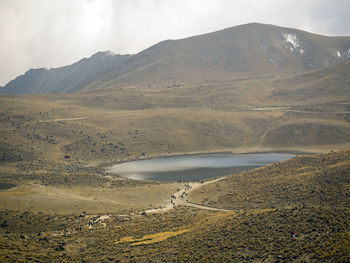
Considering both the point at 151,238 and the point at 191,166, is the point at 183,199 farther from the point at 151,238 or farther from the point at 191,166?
the point at 191,166

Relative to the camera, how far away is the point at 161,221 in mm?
46562

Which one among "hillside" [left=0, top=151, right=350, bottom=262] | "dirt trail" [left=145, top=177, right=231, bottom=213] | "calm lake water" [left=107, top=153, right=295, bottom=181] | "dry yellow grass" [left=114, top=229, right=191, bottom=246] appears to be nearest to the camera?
"hillside" [left=0, top=151, right=350, bottom=262]

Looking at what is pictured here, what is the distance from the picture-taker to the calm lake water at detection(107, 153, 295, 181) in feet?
305

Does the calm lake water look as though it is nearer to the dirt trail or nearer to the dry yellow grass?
the dirt trail

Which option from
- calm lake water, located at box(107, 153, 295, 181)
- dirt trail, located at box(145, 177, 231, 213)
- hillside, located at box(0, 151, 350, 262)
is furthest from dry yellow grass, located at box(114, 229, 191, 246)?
calm lake water, located at box(107, 153, 295, 181)

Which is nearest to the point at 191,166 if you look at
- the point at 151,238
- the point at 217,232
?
the point at 151,238

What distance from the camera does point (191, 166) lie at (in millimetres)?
105125

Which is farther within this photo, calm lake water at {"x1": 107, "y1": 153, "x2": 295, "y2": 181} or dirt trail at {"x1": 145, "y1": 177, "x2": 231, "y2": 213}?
calm lake water at {"x1": 107, "y1": 153, "x2": 295, "y2": 181}

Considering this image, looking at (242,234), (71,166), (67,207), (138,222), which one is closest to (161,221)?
(138,222)

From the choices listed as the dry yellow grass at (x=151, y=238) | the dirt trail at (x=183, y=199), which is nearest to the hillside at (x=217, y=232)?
the dry yellow grass at (x=151, y=238)

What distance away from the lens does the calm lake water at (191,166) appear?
305 ft

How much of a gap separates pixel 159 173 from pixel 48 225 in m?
52.5

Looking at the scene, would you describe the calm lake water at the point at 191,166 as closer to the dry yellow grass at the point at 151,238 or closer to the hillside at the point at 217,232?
the hillside at the point at 217,232

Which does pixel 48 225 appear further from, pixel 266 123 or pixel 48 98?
pixel 48 98
